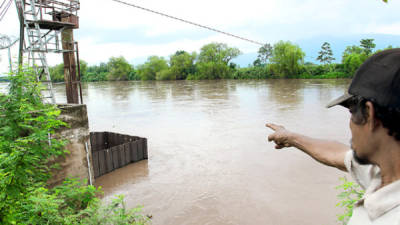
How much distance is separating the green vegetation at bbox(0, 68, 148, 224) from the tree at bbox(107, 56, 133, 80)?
10081cm

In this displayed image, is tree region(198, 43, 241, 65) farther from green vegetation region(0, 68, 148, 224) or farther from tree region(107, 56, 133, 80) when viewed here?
green vegetation region(0, 68, 148, 224)

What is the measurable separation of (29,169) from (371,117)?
13.0 ft

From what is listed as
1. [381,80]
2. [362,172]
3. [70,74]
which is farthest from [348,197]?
[70,74]

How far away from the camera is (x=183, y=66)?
88.1 m

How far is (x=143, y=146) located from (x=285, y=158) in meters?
6.27

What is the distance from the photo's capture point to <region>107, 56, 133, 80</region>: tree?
102 metres

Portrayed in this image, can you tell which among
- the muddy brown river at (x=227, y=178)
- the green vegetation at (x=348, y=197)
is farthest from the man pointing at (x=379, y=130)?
the muddy brown river at (x=227, y=178)

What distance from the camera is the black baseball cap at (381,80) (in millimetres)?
881

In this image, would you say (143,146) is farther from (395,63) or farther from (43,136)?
(395,63)

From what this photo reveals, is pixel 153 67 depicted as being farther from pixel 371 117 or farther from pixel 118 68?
pixel 371 117

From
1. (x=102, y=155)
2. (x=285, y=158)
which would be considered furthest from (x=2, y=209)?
(x=285, y=158)

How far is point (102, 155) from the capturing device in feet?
36.1

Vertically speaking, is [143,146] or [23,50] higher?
[23,50]

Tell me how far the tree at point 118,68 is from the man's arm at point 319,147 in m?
105
